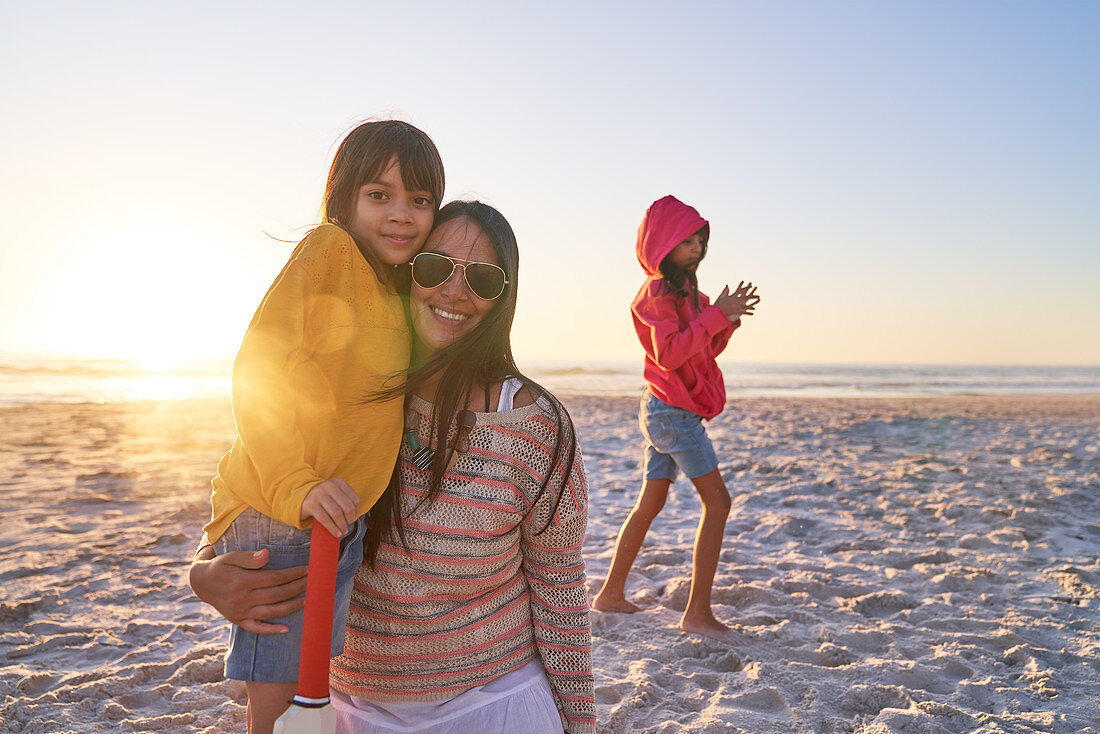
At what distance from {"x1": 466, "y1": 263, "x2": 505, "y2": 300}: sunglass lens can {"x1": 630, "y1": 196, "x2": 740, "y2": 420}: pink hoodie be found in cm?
191

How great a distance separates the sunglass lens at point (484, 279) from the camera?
70.2 inches

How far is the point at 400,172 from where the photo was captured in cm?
205

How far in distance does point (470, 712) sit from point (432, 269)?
118 cm

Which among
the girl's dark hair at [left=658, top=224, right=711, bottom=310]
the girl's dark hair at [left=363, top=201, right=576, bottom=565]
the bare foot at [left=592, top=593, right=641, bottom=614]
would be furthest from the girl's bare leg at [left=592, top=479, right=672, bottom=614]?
the girl's dark hair at [left=363, top=201, right=576, bottom=565]

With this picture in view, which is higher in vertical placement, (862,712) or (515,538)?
(515,538)

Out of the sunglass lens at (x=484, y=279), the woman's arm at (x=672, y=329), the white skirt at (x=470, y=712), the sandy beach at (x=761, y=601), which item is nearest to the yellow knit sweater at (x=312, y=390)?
the sunglass lens at (x=484, y=279)

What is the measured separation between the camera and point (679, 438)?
3.65 meters

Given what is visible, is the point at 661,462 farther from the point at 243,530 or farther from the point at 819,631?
the point at 243,530

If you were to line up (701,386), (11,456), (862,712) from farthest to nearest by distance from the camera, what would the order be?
(11,456), (701,386), (862,712)

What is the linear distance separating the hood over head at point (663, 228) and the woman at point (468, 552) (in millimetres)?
2073

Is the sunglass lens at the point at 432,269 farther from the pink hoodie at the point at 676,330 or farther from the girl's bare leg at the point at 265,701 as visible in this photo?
the pink hoodie at the point at 676,330

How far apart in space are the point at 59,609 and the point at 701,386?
13.2 ft

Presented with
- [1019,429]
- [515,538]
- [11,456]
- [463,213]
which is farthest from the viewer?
[1019,429]

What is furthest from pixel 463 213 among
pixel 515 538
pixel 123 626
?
pixel 123 626
